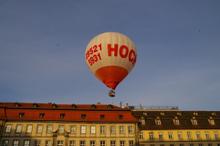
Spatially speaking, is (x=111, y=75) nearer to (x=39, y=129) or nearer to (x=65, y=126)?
(x=65, y=126)

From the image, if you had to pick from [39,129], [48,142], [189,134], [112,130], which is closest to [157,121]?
[189,134]

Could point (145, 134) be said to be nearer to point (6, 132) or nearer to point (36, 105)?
point (36, 105)

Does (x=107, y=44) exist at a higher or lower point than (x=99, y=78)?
higher

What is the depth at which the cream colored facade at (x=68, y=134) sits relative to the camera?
45531mm

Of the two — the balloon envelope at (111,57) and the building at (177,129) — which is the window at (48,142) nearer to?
the building at (177,129)

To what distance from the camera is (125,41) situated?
1008 inches

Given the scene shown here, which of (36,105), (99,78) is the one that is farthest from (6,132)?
(99,78)

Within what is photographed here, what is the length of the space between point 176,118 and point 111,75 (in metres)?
32.9

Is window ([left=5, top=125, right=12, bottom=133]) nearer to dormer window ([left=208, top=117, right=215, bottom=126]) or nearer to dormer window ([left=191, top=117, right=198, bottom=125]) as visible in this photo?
dormer window ([left=191, top=117, right=198, bottom=125])

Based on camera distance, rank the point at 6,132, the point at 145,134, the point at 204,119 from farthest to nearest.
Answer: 1. the point at 204,119
2. the point at 145,134
3. the point at 6,132

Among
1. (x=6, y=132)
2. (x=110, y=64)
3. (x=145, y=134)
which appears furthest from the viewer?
(x=145, y=134)

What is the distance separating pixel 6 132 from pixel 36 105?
25.8 ft

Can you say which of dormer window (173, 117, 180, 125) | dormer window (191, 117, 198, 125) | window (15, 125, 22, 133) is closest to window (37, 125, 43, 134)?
window (15, 125, 22, 133)

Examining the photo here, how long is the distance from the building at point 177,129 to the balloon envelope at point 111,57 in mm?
27847
